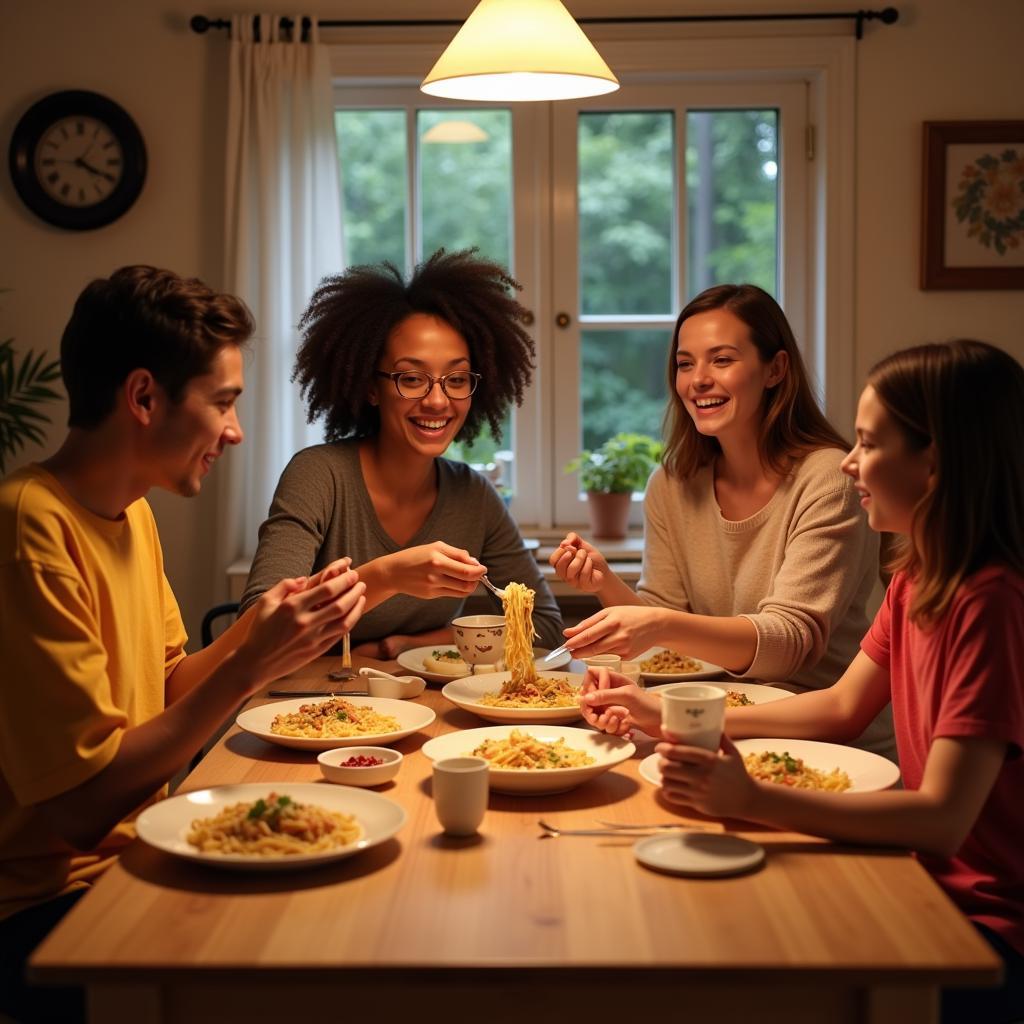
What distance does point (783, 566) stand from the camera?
2.55m

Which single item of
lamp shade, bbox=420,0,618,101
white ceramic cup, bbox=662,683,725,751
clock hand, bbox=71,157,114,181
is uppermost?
clock hand, bbox=71,157,114,181

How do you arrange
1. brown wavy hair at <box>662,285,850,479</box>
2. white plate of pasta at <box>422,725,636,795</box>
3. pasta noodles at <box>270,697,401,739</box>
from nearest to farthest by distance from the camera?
white plate of pasta at <box>422,725,636,795</box> → pasta noodles at <box>270,697,401,739</box> → brown wavy hair at <box>662,285,850,479</box>

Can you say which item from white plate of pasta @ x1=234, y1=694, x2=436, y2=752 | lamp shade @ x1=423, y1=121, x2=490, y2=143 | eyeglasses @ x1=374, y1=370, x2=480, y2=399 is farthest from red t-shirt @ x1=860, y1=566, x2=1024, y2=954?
lamp shade @ x1=423, y1=121, x2=490, y2=143

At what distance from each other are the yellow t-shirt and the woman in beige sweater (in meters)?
0.82

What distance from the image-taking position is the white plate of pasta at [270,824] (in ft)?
4.69

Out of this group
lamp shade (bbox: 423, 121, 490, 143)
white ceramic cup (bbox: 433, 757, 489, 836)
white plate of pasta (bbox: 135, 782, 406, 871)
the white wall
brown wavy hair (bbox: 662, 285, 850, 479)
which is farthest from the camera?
lamp shade (bbox: 423, 121, 490, 143)

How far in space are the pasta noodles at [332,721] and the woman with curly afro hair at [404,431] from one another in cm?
62

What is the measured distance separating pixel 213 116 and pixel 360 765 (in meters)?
3.05

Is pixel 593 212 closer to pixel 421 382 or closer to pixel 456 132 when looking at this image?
pixel 456 132

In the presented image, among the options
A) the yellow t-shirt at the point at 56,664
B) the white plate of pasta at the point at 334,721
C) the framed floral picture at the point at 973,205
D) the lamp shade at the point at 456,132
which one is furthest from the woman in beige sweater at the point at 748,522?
the lamp shade at the point at 456,132

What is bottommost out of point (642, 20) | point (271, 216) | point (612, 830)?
point (612, 830)

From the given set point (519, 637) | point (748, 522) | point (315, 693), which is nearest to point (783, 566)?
point (748, 522)

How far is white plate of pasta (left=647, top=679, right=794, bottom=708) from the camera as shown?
2.19m

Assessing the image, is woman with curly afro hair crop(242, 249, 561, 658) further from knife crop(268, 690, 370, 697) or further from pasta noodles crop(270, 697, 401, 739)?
pasta noodles crop(270, 697, 401, 739)
